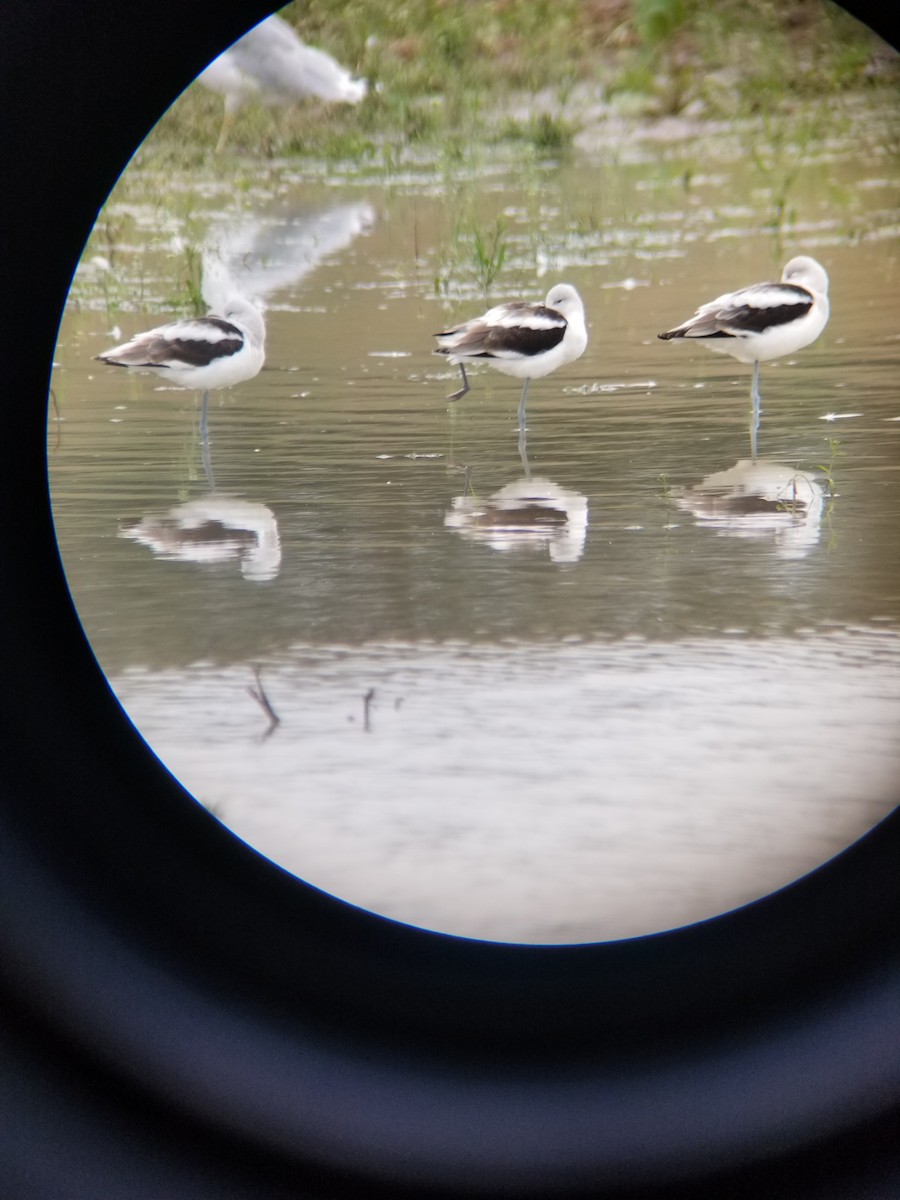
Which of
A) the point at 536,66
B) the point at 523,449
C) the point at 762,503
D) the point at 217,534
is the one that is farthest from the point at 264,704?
the point at 536,66

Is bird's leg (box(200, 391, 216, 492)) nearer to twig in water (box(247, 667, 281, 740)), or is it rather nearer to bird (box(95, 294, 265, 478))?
bird (box(95, 294, 265, 478))

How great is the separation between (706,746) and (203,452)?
415 millimetres

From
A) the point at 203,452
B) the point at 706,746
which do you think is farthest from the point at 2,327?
the point at 706,746

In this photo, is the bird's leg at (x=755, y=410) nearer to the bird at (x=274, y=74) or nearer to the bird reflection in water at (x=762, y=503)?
the bird reflection in water at (x=762, y=503)

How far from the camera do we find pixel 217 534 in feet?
2.64

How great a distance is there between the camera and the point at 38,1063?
0.62m

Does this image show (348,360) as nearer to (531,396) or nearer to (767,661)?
(531,396)

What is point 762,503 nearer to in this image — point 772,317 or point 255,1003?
point 772,317

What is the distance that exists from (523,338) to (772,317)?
0.17m

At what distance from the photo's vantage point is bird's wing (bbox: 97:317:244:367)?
0.81 meters

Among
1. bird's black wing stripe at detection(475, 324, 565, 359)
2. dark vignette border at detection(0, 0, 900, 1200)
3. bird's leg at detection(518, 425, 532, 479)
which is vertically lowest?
dark vignette border at detection(0, 0, 900, 1200)

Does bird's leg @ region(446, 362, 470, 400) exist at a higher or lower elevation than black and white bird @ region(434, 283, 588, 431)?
lower

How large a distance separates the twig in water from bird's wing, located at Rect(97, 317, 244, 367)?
23cm

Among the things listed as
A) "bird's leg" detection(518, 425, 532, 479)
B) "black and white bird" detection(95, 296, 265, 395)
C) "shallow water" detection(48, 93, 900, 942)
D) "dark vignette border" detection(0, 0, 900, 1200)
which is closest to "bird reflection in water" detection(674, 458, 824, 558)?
"shallow water" detection(48, 93, 900, 942)
